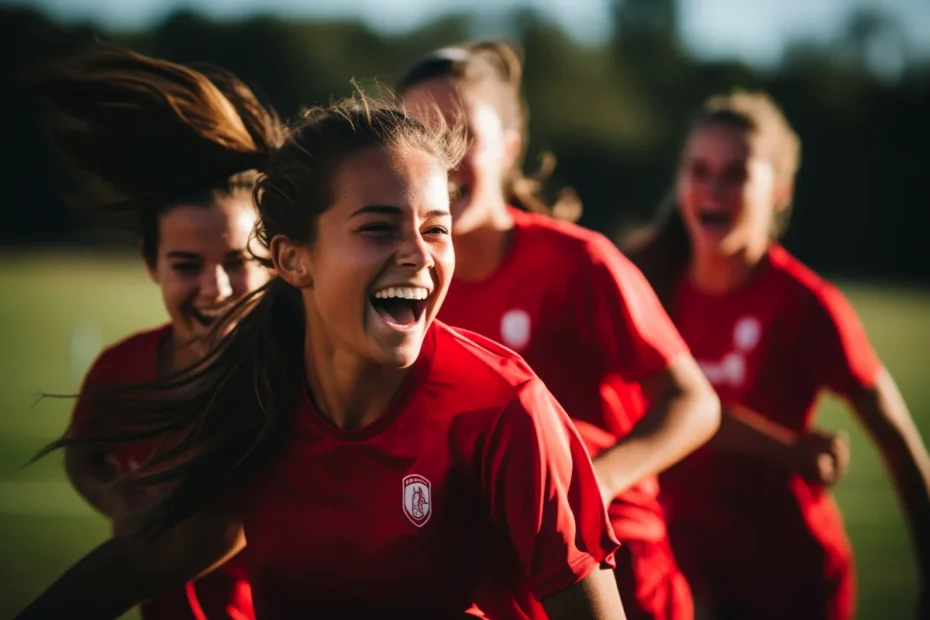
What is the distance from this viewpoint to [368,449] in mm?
2783

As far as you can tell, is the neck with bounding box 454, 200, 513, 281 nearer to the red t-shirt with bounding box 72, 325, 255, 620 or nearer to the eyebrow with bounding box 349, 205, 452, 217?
the red t-shirt with bounding box 72, 325, 255, 620

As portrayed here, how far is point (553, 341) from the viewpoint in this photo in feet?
11.9

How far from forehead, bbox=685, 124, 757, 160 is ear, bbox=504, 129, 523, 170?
3.59 feet

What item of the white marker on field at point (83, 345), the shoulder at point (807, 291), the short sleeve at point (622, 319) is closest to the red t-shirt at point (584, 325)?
the short sleeve at point (622, 319)

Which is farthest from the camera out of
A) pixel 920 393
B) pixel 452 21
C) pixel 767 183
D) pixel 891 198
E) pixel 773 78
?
pixel 452 21

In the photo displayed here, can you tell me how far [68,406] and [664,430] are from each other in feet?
37.6

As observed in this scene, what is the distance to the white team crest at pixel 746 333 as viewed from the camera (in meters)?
4.78

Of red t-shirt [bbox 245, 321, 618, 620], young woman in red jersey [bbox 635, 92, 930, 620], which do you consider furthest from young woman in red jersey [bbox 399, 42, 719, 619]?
young woman in red jersey [bbox 635, 92, 930, 620]

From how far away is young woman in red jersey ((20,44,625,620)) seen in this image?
101 inches

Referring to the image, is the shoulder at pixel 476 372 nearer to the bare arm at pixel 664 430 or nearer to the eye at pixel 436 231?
the eye at pixel 436 231

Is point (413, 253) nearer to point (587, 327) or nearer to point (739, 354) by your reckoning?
point (587, 327)

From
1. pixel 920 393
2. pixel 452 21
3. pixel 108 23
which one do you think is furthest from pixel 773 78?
pixel 920 393

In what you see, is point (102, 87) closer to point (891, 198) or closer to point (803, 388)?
point (803, 388)

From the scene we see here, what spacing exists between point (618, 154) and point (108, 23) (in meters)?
16.2
